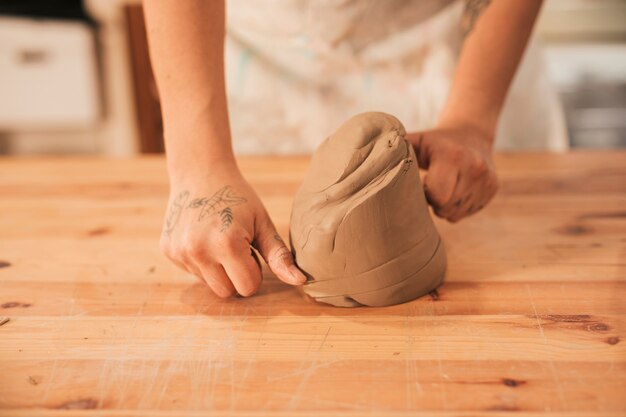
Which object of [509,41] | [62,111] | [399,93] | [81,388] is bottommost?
[62,111]

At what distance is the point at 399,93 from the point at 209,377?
105cm

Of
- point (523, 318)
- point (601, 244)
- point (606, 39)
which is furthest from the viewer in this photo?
point (606, 39)

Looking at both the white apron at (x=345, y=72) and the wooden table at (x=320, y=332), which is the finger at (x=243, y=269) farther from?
the white apron at (x=345, y=72)

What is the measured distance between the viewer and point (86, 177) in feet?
5.21

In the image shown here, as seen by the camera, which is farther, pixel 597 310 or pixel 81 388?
pixel 597 310

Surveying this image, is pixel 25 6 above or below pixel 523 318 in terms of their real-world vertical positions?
above

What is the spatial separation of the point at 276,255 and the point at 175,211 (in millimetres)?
188

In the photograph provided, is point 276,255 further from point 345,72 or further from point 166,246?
point 345,72

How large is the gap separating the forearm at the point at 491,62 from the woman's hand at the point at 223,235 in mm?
443

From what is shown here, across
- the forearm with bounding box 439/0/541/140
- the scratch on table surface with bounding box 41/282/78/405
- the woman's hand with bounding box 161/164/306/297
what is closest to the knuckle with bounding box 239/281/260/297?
the woman's hand with bounding box 161/164/306/297

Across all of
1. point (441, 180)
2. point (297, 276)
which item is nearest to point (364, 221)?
point (297, 276)

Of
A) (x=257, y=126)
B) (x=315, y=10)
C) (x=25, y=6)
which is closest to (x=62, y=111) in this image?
(x=25, y=6)

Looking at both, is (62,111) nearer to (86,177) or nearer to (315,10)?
(86,177)

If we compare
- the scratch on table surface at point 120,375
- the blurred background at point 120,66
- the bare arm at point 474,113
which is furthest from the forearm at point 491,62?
the blurred background at point 120,66
